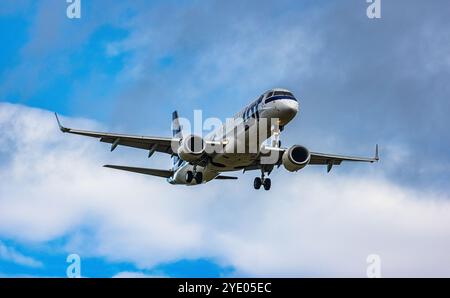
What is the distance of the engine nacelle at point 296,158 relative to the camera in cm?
7219

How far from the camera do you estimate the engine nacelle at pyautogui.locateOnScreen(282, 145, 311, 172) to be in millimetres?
72188

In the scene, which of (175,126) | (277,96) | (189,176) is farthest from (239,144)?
(175,126)

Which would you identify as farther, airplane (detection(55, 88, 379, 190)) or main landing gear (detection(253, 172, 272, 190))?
main landing gear (detection(253, 172, 272, 190))

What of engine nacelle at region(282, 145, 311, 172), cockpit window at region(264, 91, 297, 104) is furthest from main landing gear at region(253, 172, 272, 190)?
cockpit window at region(264, 91, 297, 104)

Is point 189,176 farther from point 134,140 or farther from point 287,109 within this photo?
point 287,109

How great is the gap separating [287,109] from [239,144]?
4.51m

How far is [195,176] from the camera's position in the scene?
75.8 metres

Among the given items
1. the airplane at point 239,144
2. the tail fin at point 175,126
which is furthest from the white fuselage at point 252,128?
the tail fin at point 175,126

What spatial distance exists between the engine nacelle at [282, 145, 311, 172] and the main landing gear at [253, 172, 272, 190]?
401 centimetres

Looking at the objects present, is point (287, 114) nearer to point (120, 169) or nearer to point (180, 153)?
point (180, 153)

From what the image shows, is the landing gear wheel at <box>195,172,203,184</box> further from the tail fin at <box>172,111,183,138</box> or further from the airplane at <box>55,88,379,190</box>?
the tail fin at <box>172,111,183,138</box>
